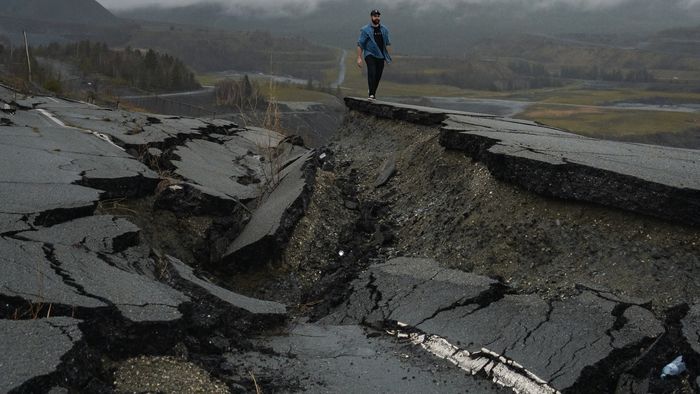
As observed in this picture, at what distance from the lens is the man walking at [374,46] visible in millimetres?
9586

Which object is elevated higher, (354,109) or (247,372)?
(354,109)

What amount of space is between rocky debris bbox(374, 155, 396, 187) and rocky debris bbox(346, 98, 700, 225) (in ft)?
3.37

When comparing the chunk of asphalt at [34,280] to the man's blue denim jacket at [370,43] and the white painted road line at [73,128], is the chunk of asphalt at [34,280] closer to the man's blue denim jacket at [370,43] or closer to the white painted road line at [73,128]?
the white painted road line at [73,128]

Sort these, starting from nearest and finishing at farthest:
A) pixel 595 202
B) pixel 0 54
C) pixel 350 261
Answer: pixel 595 202
pixel 350 261
pixel 0 54

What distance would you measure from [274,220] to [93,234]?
1833 millimetres

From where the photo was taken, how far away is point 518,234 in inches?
179

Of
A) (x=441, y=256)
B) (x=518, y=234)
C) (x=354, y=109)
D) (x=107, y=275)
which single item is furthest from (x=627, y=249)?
(x=354, y=109)

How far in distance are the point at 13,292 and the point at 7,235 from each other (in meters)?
1.12

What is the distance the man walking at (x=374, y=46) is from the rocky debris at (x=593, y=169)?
3583 mm

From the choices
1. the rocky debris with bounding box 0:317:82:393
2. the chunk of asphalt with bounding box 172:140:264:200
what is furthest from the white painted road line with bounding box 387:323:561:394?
the chunk of asphalt with bounding box 172:140:264:200

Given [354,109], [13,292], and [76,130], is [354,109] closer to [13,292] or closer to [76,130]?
[76,130]

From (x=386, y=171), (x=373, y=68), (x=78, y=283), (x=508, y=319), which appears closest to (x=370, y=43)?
(x=373, y=68)

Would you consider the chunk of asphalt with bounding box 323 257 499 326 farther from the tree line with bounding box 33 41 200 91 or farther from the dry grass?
the tree line with bounding box 33 41 200 91

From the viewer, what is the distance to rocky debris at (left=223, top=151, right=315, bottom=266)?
211 inches
